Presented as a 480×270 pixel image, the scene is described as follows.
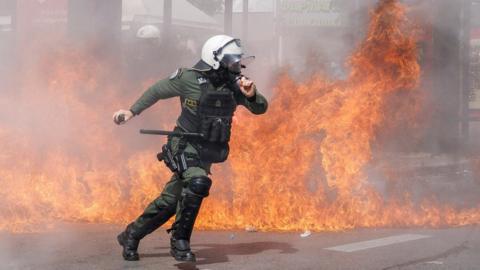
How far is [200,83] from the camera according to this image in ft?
19.6

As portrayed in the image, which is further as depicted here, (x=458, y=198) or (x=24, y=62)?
(x=458, y=198)

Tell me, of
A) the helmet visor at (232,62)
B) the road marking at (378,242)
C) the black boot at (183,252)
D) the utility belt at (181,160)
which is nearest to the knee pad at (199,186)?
the utility belt at (181,160)

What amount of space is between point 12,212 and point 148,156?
1.50 meters

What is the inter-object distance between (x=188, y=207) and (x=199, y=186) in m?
0.16

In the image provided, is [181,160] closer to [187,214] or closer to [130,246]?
[187,214]

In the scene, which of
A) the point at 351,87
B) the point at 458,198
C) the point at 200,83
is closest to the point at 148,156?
the point at 351,87

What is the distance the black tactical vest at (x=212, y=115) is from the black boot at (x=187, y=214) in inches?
12.5

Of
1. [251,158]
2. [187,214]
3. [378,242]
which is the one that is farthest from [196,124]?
[251,158]

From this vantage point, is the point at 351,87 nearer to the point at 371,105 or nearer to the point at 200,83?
the point at 371,105

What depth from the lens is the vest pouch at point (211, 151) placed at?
5.96 m

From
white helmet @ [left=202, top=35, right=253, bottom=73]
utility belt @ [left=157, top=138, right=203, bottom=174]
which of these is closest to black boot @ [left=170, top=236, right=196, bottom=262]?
utility belt @ [left=157, top=138, right=203, bottom=174]

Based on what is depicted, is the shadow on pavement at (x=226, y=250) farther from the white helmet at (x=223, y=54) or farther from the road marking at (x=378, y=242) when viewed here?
the white helmet at (x=223, y=54)

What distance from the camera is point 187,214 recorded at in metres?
5.84

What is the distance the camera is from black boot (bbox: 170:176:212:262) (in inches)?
228
